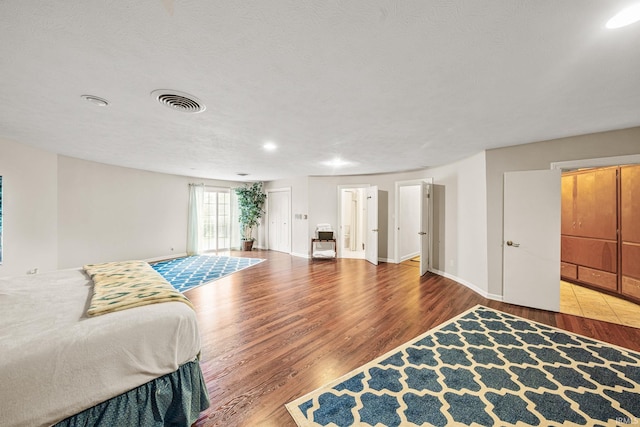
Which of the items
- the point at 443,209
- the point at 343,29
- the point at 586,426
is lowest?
the point at 586,426

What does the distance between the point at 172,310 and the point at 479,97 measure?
2.96m

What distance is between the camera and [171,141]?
3422 mm

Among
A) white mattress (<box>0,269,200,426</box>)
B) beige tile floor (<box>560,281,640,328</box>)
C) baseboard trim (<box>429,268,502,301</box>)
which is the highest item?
white mattress (<box>0,269,200,426</box>)

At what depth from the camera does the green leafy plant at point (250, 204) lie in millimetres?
7891

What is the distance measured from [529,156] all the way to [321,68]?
3567 mm

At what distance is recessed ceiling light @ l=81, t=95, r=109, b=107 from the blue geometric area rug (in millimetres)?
3041

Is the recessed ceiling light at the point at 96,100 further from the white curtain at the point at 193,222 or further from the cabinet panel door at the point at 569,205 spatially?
the cabinet panel door at the point at 569,205

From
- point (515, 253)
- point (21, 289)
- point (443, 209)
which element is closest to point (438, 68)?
point (515, 253)

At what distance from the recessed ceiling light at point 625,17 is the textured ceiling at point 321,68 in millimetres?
42

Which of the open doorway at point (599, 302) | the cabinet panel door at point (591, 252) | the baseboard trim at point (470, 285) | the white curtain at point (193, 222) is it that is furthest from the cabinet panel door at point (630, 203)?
the white curtain at point (193, 222)

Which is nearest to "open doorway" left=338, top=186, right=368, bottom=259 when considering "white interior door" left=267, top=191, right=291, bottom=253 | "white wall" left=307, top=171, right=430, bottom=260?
"white wall" left=307, top=171, right=430, bottom=260

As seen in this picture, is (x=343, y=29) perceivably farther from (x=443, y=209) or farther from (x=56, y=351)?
(x=443, y=209)

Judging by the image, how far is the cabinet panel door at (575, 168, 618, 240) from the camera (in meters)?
3.93

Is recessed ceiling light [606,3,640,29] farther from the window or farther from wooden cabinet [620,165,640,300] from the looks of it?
the window
